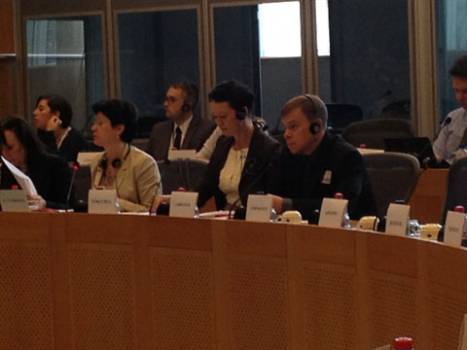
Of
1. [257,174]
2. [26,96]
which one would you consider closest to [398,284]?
[257,174]

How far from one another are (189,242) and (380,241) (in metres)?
1.17

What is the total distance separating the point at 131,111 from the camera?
237 inches

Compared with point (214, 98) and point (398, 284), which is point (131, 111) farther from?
point (398, 284)

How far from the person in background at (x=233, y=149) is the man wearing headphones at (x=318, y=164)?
0.42 m

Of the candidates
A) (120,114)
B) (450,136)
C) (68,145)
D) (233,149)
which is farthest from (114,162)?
(68,145)

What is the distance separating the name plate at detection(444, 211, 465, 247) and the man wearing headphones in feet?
4.78

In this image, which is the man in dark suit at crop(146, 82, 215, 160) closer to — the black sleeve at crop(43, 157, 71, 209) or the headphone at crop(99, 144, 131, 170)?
the black sleeve at crop(43, 157, 71, 209)

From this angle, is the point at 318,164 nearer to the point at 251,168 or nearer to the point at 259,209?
the point at 251,168

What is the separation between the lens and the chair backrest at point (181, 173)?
6.57m

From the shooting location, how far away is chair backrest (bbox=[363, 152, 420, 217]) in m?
5.63

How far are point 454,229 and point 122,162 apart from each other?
2753mm

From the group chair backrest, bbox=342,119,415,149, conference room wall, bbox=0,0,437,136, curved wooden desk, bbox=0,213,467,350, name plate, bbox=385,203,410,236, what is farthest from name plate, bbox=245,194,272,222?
conference room wall, bbox=0,0,437,136

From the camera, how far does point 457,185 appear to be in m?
4.77

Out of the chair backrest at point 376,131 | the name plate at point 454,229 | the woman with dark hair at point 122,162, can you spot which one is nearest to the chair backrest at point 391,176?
the woman with dark hair at point 122,162
